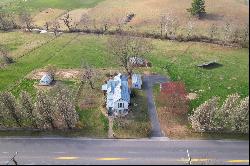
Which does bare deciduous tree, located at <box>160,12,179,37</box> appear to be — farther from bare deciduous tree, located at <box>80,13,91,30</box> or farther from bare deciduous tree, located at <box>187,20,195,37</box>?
bare deciduous tree, located at <box>80,13,91,30</box>

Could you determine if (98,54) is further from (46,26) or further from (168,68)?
(46,26)

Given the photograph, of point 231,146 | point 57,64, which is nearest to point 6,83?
point 57,64

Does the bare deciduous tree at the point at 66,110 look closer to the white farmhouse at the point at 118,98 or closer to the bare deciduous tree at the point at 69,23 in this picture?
the white farmhouse at the point at 118,98

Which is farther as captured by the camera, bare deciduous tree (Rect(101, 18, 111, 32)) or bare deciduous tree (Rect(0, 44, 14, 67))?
bare deciduous tree (Rect(101, 18, 111, 32))

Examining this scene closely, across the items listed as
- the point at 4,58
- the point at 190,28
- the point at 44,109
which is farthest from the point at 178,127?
the point at 190,28

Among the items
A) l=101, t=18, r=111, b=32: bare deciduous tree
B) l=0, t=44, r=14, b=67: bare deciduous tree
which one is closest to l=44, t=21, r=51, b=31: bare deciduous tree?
l=101, t=18, r=111, b=32: bare deciduous tree
